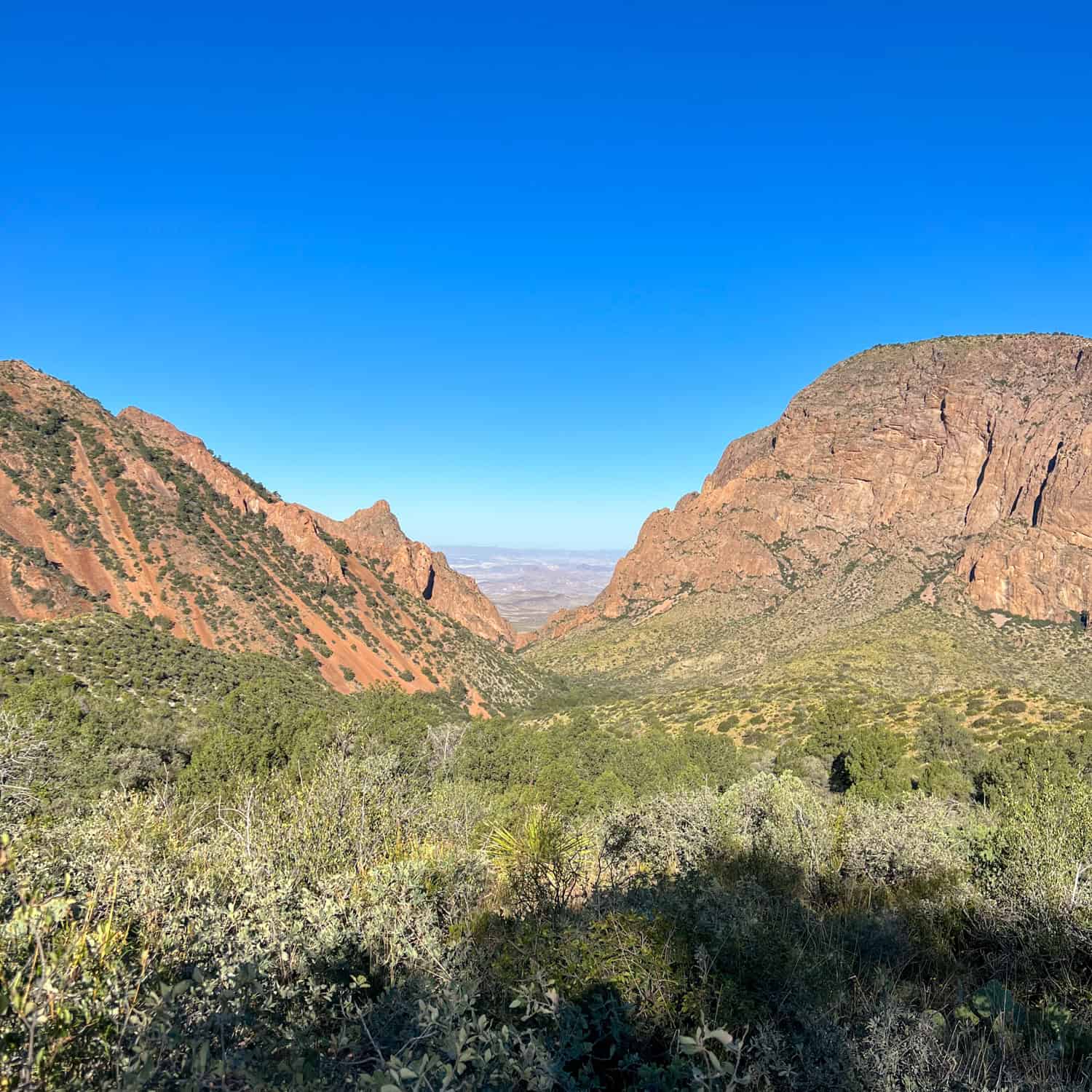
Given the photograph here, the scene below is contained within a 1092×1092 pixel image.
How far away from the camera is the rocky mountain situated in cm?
5175

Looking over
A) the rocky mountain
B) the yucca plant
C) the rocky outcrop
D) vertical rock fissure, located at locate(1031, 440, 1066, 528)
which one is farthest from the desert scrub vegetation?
vertical rock fissure, located at locate(1031, 440, 1066, 528)

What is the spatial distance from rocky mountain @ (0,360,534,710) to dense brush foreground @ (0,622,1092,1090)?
37.8m

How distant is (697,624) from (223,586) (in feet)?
281

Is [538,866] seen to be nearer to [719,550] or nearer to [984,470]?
[719,550]

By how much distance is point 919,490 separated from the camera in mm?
126562

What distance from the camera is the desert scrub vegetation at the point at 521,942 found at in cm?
424

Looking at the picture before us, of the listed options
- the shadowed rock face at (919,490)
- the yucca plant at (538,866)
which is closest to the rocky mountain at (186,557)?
the yucca plant at (538,866)

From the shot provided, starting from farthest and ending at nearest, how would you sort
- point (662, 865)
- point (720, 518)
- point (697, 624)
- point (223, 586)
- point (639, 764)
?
point (720, 518) → point (697, 624) → point (223, 586) → point (639, 764) → point (662, 865)

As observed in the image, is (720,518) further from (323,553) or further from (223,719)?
(223,719)

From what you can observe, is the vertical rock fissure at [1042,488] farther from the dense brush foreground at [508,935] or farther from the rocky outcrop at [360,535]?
the dense brush foreground at [508,935]

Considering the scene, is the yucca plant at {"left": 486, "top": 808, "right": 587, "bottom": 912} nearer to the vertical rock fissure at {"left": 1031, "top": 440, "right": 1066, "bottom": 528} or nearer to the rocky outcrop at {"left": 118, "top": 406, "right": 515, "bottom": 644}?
the rocky outcrop at {"left": 118, "top": 406, "right": 515, "bottom": 644}

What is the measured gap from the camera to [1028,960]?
27.3 ft

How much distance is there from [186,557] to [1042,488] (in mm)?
147753

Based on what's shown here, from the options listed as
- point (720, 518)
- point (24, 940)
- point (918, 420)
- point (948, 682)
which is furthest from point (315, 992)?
point (918, 420)
